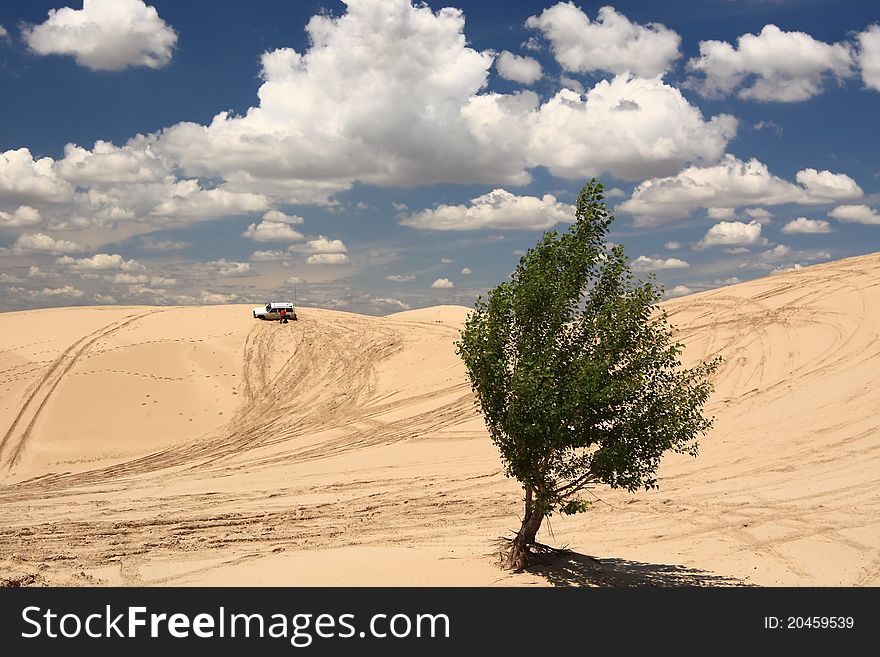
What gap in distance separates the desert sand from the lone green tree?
6.88 feet

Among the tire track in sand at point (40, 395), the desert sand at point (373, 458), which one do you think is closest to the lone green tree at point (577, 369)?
the desert sand at point (373, 458)

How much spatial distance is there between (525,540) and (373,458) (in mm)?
12396

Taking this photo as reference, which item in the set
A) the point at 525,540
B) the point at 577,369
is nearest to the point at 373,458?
the point at 525,540

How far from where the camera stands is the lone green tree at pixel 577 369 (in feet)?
34.9

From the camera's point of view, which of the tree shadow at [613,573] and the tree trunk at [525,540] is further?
the tree trunk at [525,540]

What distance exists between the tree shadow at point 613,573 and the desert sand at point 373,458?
0.21ft

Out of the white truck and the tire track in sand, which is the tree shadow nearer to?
the tire track in sand

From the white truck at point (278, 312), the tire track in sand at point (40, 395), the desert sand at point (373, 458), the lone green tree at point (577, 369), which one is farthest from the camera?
the white truck at point (278, 312)

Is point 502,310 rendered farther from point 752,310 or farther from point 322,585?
point 752,310

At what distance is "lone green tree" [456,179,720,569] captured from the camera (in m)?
10.6

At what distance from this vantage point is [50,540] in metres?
15.2

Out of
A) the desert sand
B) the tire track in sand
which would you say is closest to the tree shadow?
the desert sand

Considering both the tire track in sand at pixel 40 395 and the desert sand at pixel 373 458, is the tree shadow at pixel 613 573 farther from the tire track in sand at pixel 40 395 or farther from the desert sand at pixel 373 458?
the tire track in sand at pixel 40 395

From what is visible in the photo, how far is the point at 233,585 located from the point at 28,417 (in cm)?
2262
